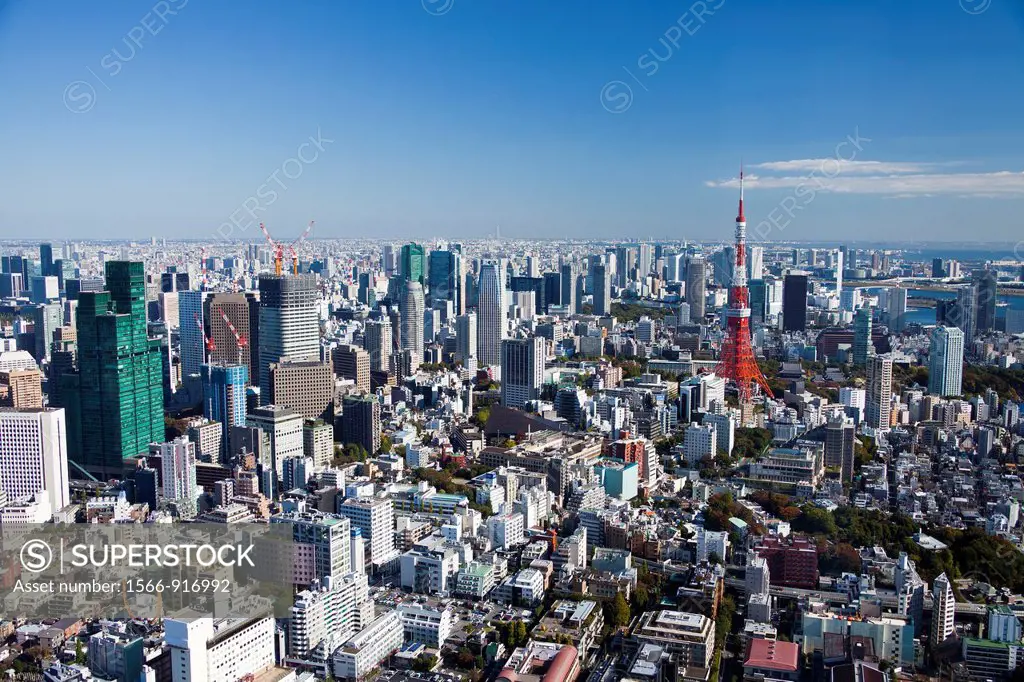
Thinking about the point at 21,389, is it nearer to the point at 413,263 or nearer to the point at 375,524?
the point at 375,524

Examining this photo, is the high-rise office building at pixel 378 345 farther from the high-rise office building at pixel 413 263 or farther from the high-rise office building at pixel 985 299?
the high-rise office building at pixel 985 299

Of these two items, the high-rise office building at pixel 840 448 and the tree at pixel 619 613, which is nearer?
the tree at pixel 619 613

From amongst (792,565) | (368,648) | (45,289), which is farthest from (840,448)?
(45,289)

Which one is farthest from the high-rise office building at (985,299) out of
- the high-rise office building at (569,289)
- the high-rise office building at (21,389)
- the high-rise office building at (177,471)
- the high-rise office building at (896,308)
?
the high-rise office building at (21,389)

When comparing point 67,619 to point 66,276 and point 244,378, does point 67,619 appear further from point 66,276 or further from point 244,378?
point 66,276

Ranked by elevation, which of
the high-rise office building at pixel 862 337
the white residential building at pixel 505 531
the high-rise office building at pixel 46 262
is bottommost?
the white residential building at pixel 505 531

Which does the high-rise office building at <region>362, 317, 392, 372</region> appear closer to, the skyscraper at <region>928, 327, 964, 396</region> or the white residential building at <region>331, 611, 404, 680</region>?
the skyscraper at <region>928, 327, 964, 396</region>

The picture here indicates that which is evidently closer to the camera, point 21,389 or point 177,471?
point 177,471
